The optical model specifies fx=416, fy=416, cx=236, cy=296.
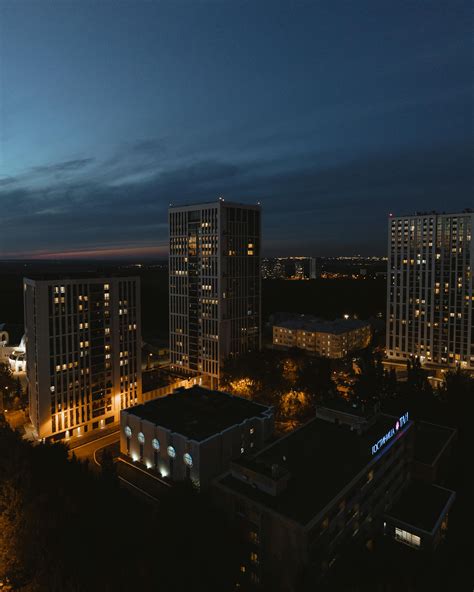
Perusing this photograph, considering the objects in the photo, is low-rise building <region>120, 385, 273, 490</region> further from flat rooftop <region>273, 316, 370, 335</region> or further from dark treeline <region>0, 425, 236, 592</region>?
flat rooftop <region>273, 316, 370, 335</region>

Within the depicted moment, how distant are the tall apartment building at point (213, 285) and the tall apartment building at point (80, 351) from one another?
16199mm

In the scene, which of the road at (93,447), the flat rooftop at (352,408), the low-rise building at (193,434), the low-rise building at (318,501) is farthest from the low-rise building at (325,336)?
the low-rise building at (318,501)

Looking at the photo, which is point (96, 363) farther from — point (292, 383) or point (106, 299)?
point (292, 383)

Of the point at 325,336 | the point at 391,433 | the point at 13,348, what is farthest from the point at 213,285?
the point at 13,348

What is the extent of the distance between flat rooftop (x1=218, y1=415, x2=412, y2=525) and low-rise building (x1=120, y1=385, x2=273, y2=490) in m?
6.07

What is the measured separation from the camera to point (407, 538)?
37.5m

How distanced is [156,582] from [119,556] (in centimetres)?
412

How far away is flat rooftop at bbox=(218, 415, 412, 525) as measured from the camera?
106ft

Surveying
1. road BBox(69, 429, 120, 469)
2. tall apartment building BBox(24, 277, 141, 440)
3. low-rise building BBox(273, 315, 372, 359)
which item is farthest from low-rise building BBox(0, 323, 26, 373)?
low-rise building BBox(273, 315, 372, 359)

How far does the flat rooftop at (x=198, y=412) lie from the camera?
46.2 metres

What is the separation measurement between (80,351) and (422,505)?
45847 mm

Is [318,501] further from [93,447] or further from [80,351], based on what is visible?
[80,351]

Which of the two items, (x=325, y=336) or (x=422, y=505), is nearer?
(x=422, y=505)

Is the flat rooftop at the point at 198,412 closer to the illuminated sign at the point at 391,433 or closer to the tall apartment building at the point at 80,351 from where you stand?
the tall apartment building at the point at 80,351
